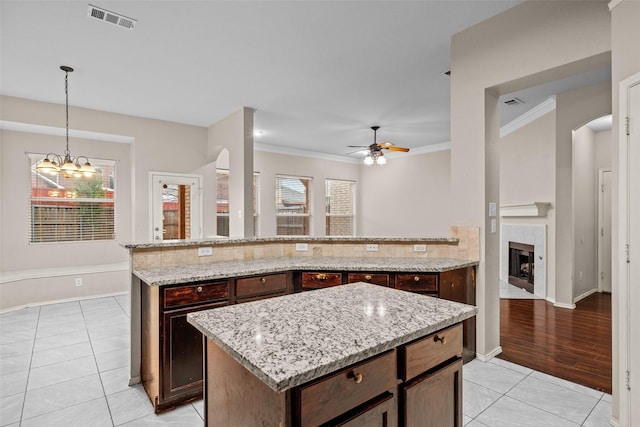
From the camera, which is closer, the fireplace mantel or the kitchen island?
the kitchen island

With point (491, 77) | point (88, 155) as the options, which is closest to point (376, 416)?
point (491, 77)

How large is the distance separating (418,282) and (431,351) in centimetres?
151

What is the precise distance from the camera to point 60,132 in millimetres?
5082

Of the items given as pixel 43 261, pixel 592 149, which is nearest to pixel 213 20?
pixel 43 261

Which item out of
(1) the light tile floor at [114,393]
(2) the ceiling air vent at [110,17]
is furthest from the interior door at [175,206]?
(2) the ceiling air vent at [110,17]

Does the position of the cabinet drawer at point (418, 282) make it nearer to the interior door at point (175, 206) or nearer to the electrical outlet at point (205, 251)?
the electrical outlet at point (205, 251)

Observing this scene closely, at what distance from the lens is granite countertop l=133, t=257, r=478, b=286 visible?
2.36 meters

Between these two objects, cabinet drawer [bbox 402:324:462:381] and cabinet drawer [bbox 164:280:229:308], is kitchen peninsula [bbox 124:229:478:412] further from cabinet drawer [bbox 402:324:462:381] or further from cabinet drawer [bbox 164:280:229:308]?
cabinet drawer [bbox 402:324:462:381]

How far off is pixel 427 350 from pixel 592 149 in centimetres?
611

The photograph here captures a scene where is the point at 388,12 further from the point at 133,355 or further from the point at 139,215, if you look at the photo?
the point at 139,215

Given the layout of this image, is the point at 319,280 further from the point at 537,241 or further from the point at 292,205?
the point at 292,205

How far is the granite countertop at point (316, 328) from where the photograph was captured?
94cm

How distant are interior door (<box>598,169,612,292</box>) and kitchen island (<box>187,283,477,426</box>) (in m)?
5.64

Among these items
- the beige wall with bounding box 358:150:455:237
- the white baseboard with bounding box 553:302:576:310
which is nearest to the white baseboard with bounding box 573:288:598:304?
the white baseboard with bounding box 553:302:576:310
